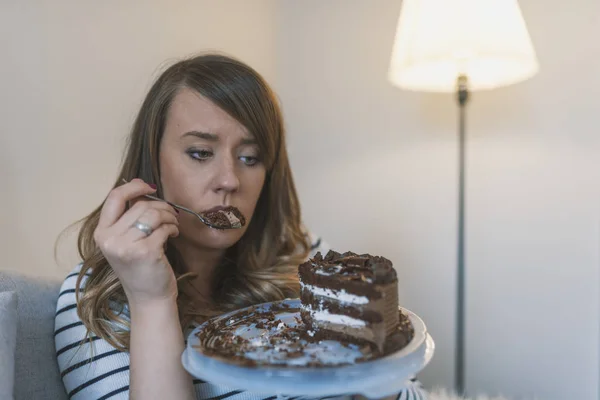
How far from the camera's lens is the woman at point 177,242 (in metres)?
1.09

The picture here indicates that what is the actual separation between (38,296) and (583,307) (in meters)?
2.08

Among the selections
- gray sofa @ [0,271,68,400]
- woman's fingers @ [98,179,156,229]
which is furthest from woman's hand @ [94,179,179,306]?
gray sofa @ [0,271,68,400]

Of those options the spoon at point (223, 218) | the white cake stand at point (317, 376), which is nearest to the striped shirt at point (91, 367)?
the white cake stand at point (317, 376)

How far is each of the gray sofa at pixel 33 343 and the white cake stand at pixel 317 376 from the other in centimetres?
50

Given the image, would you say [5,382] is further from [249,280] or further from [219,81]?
[219,81]

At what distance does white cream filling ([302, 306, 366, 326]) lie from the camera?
110 centimetres

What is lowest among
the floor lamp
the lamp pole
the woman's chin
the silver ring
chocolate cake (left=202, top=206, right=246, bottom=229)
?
the lamp pole

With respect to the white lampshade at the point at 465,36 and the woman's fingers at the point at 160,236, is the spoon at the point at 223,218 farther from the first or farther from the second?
the white lampshade at the point at 465,36

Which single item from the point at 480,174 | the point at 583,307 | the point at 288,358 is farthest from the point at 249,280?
the point at 583,307

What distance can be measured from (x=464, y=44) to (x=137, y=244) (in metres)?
1.34

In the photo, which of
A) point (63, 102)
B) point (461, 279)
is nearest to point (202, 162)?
point (63, 102)

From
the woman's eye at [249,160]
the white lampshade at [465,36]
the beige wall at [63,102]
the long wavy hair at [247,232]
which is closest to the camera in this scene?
the long wavy hair at [247,232]

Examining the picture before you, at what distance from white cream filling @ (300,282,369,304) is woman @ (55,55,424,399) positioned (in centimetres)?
32

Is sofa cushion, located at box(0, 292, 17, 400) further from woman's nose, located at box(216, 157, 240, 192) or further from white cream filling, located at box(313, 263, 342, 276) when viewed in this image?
white cream filling, located at box(313, 263, 342, 276)
